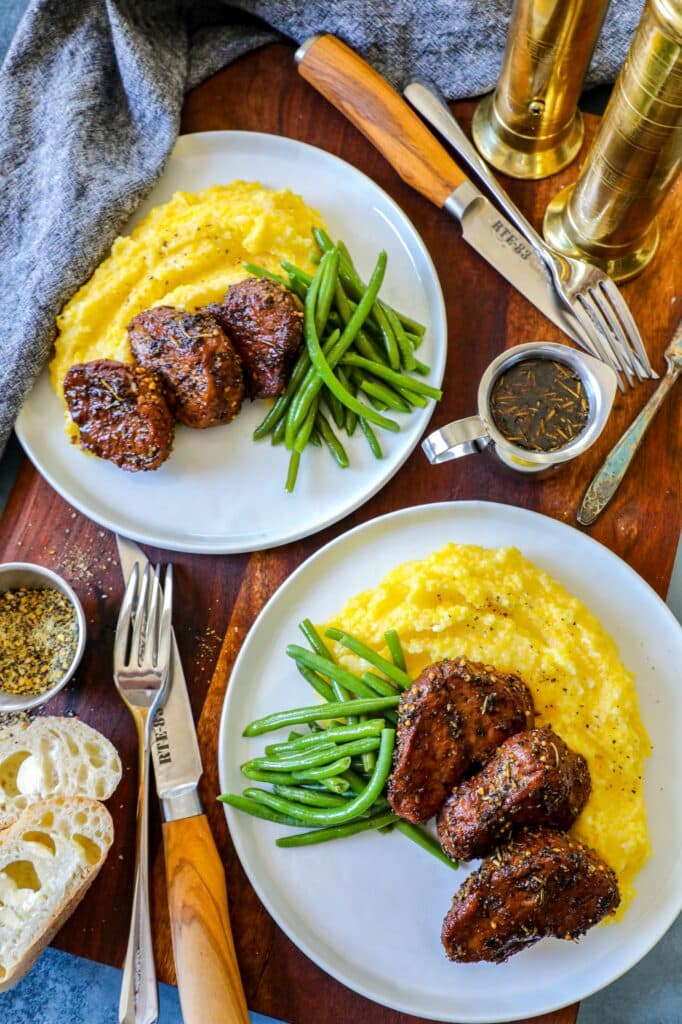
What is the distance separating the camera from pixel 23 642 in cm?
347

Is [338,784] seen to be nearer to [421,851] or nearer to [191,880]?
[421,851]

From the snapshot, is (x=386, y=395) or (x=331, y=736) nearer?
(x=331, y=736)

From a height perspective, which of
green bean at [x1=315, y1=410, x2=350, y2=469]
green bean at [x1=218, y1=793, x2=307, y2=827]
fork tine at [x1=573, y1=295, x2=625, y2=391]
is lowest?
green bean at [x1=218, y1=793, x2=307, y2=827]

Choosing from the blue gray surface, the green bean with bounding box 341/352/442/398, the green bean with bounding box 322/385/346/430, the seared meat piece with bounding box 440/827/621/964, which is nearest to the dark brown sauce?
the green bean with bounding box 341/352/442/398

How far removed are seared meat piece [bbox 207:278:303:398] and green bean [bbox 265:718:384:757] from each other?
4.43ft

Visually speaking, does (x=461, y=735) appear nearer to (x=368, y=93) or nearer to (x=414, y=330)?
(x=414, y=330)

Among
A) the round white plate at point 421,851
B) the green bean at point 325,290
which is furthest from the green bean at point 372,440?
the green bean at point 325,290

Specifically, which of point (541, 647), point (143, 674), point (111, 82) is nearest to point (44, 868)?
point (143, 674)

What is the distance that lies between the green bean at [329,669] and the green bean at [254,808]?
0.52 metres

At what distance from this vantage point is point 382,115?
384 cm

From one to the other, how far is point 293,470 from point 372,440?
34cm

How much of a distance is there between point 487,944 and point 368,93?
3.35m

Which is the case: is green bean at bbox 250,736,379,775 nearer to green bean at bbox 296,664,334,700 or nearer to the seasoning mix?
green bean at bbox 296,664,334,700

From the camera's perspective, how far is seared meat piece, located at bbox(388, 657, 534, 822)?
119 inches
